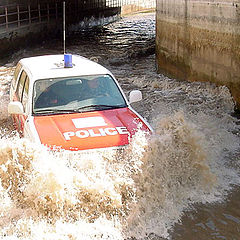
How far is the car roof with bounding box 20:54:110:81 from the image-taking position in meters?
6.65

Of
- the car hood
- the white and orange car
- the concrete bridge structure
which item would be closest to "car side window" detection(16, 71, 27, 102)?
the white and orange car

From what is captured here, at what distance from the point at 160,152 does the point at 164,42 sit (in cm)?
1027

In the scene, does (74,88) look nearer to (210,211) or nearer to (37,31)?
(210,211)

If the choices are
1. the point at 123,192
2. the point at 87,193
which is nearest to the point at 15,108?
the point at 87,193

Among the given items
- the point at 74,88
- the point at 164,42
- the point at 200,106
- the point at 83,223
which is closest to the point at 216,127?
the point at 200,106

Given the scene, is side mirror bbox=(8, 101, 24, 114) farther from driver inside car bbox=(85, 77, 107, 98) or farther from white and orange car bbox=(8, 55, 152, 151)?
driver inside car bbox=(85, 77, 107, 98)

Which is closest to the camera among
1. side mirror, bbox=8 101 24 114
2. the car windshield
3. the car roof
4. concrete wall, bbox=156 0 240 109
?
side mirror, bbox=8 101 24 114

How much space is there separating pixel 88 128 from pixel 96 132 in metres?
0.15

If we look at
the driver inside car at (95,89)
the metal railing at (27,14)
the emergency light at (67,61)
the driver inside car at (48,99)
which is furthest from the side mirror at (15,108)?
the metal railing at (27,14)

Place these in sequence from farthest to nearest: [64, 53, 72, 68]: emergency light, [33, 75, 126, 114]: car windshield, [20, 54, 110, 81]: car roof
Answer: [64, 53, 72, 68]: emergency light
[20, 54, 110, 81]: car roof
[33, 75, 126, 114]: car windshield

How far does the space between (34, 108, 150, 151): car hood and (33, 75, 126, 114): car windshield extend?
0.15 m

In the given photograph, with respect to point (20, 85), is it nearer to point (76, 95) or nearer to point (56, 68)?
point (56, 68)

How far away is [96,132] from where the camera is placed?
18.7 feet

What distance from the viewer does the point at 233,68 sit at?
34.6 ft
